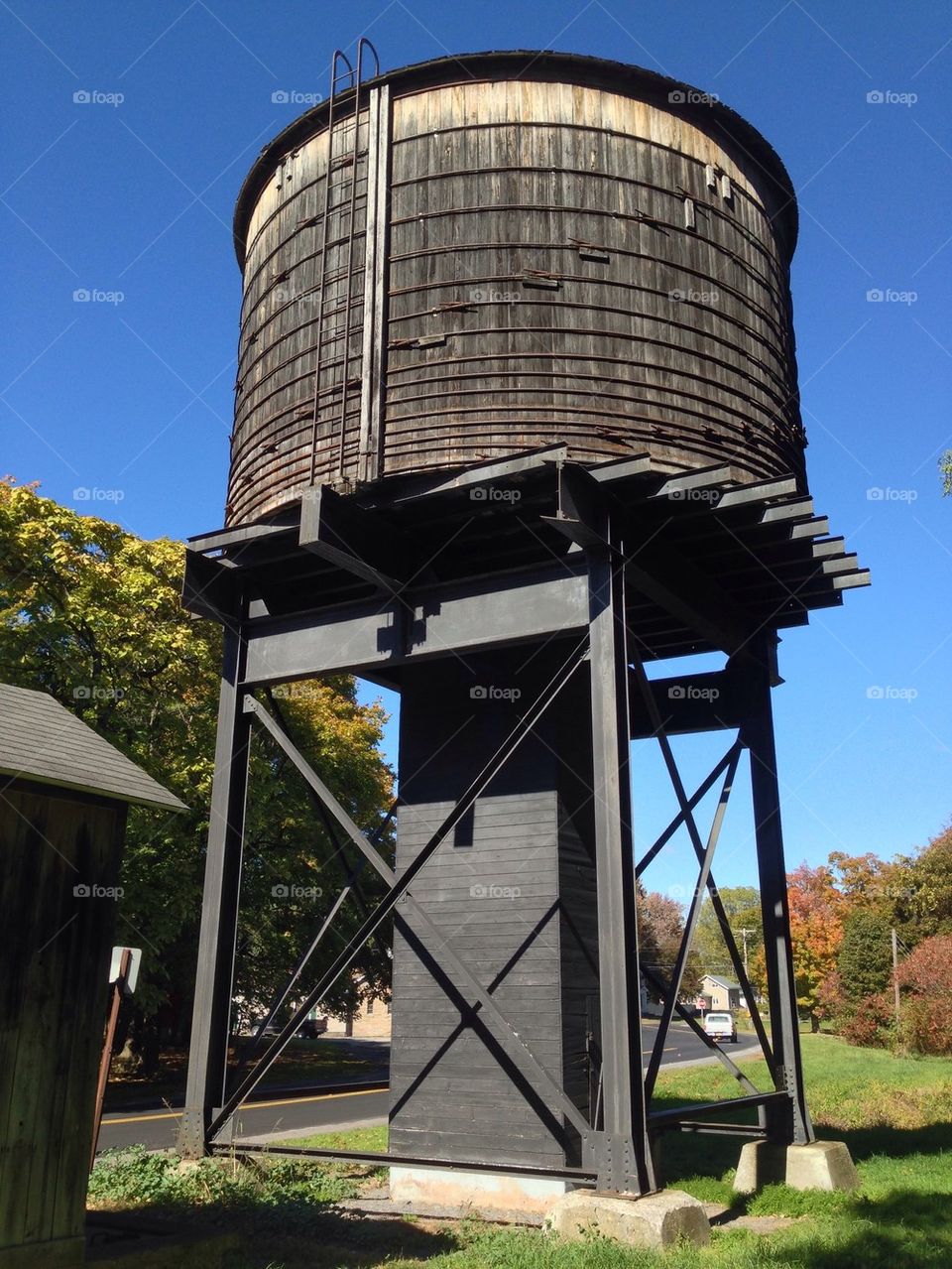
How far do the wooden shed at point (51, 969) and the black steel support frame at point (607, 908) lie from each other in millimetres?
2412

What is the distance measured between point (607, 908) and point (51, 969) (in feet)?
12.6

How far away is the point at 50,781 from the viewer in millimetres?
6742

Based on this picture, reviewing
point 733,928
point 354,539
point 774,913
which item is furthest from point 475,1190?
point 733,928

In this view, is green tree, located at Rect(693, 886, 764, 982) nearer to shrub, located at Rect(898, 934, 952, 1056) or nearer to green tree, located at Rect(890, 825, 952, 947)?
green tree, located at Rect(890, 825, 952, 947)

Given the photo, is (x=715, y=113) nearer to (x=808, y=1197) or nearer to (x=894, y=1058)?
(x=808, y=1197)

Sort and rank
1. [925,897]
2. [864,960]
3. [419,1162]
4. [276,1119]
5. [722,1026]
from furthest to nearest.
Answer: [722,1026] → [925,897] → [864,960] → [276,1119] → [419,1162]

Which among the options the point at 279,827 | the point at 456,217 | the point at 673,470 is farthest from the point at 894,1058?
the point at 456,217

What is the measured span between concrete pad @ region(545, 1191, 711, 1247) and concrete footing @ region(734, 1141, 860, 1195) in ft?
8.96

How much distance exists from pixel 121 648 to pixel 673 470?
14130 mm

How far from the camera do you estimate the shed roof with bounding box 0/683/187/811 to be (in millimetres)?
6721

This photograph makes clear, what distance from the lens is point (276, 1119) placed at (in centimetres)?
1903

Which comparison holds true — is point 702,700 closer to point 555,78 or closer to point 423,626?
point 423,626

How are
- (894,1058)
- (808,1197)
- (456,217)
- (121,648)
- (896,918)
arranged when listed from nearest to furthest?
(808,1197), (456,217), (121,648), (894,1058), (896,918)

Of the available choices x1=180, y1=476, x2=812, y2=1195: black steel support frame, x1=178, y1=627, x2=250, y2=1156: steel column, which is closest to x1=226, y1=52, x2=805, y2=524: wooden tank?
x1=180, y1=476, x2=812, y2=1195: black steel support frame
